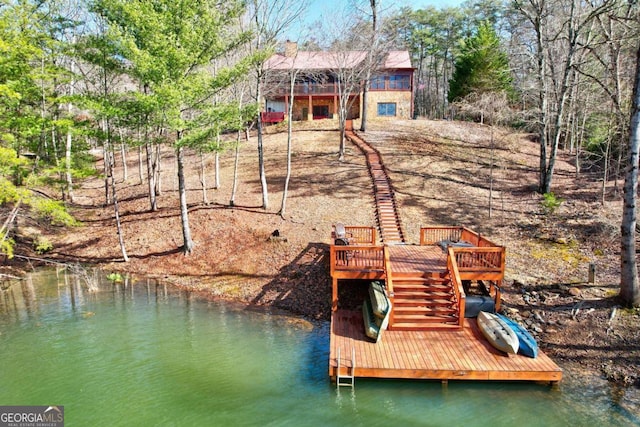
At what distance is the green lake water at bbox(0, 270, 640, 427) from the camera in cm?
834

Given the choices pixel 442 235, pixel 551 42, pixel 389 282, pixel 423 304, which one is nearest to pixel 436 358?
pixel 423 304

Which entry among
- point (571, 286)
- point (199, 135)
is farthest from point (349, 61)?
point (571, 286)

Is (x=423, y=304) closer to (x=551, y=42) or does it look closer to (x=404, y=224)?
(x=404, y=224)

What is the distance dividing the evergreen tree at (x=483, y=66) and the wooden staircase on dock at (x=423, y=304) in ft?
86.3

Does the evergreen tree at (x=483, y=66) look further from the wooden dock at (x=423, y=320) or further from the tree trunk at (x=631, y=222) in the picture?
the tree trunk at (x=631, y=222)

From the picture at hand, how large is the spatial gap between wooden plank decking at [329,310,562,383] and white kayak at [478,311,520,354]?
0.17 m

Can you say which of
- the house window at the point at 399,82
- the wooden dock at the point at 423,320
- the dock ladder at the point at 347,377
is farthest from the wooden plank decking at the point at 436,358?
the house window at the point at 399,82

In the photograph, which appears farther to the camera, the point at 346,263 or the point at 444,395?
the point at 346,263

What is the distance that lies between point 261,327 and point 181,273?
555 cm

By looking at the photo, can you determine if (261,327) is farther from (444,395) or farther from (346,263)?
(444,395)

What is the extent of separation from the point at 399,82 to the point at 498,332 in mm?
31611

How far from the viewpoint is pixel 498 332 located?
33.4ft

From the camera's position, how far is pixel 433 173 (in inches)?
930

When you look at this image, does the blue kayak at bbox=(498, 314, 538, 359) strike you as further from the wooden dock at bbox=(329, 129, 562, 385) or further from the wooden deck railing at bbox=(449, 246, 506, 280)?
the wooden deck railing at bbox=(449, 246, 506, 280)
